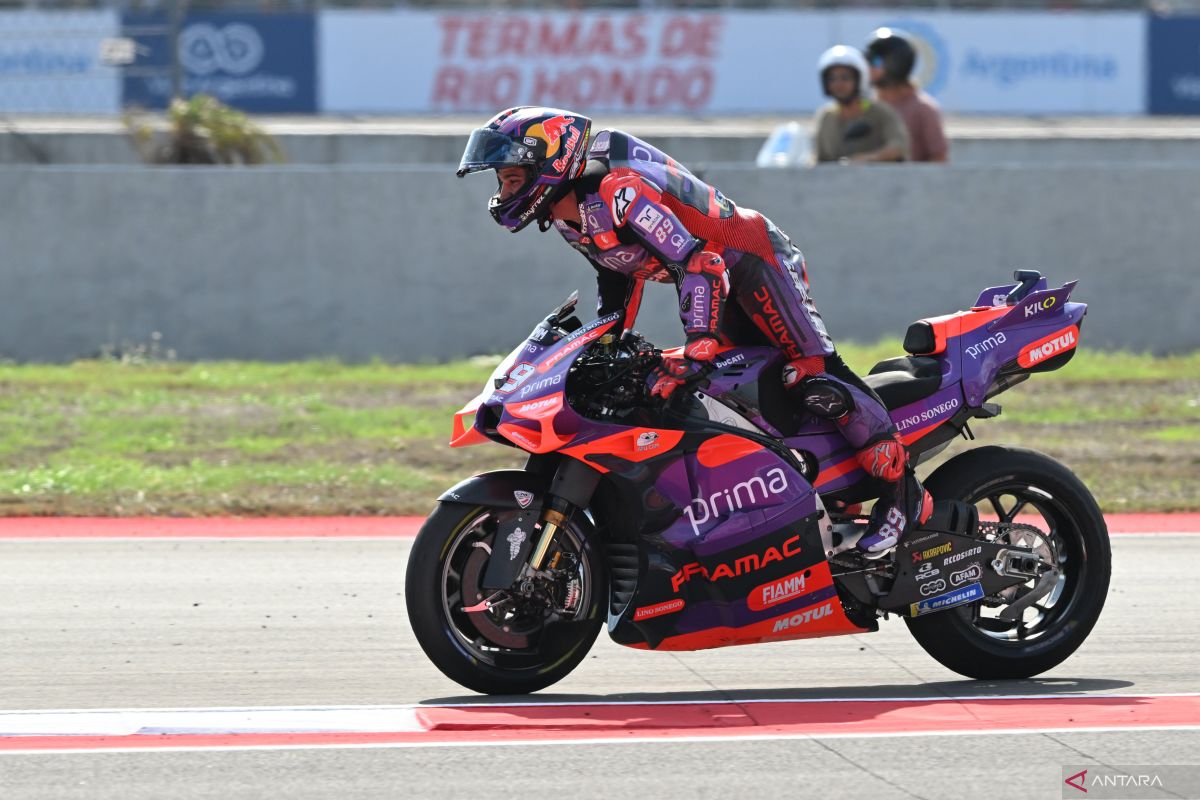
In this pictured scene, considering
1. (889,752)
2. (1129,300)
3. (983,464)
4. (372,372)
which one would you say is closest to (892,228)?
(1129,300)

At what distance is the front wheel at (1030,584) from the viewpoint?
6.17m

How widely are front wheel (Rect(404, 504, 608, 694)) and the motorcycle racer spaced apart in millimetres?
654

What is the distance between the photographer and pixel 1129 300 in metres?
15.0

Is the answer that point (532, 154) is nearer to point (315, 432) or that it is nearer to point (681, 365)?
point (681, 365)

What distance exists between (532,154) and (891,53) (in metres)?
8.11

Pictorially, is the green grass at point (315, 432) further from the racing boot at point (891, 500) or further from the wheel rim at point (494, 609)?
the racing boot at point (891, 500)

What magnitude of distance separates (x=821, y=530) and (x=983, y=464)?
0.71 metres

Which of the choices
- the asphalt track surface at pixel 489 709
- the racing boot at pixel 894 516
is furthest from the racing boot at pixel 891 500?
the asphalt track surface at pixel 489 709

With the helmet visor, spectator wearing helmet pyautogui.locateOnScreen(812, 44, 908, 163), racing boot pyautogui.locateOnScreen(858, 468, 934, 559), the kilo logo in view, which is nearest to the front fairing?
the helmet visor

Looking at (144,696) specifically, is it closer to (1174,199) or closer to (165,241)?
(165,241)

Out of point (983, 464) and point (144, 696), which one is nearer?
point (144, 696)

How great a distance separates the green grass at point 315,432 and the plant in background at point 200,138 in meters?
2.31

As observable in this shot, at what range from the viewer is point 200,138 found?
609 inches

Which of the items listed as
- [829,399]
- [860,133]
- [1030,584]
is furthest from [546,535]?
[860,133]
